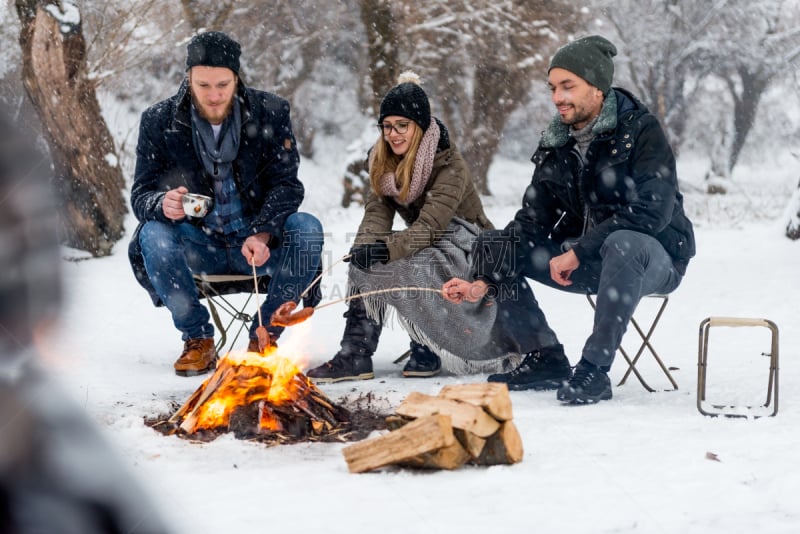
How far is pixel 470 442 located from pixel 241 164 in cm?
217

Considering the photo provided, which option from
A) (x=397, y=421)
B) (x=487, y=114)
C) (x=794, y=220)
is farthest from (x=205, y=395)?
(x=487, y=114)

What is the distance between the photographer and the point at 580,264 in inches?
147

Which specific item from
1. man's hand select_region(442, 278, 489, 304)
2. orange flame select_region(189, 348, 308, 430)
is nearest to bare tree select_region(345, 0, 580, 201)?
man's hand select_region(442, 278, 489, 304)

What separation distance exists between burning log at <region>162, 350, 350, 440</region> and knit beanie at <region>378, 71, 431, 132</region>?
1.46m

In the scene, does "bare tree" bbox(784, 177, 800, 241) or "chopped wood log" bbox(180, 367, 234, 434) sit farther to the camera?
"bare tree" bbox(784, 177, 800, 241)

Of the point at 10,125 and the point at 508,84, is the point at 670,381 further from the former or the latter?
the point at 508,84

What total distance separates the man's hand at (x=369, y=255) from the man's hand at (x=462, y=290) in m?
0.38

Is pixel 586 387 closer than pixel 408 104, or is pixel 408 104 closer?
pixel 586 387

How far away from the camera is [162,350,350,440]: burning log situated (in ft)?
9.69

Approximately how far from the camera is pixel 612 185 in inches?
143

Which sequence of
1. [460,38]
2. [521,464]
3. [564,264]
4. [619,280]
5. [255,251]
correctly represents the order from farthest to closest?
[460,38], [255,251], [564,264], [619,280], [521,464]

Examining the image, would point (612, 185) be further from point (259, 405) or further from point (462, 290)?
point (259, 405)

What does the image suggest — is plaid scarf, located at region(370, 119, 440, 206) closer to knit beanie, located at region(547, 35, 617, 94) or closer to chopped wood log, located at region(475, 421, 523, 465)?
knit beanie, located at region(547, 35, 617, 94)

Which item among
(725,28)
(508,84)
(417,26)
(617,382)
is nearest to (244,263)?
(617,382)
